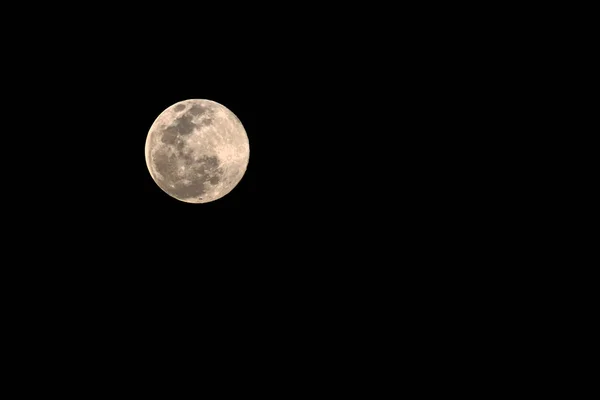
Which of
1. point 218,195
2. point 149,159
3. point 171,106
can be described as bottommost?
point 218,195

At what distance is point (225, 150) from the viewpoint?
18.2ft

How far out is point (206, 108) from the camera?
5.61m

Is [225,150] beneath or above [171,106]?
beneath

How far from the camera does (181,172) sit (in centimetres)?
543

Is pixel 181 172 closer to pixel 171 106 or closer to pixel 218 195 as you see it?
pixel 218 195

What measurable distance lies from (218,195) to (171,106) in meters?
1.45

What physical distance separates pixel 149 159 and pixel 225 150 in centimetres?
115

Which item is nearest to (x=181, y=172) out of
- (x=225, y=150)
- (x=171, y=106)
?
(x=225, y=150)

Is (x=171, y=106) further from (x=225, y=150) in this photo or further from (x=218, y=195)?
(x=218, y=195)

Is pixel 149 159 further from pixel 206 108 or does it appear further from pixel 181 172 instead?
pixel 206 108

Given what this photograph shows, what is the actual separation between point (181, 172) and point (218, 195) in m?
0.70

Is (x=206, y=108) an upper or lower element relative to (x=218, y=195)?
upper

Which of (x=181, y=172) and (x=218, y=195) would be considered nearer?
(x=181, y=172)

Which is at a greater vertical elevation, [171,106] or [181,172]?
[171,106]
